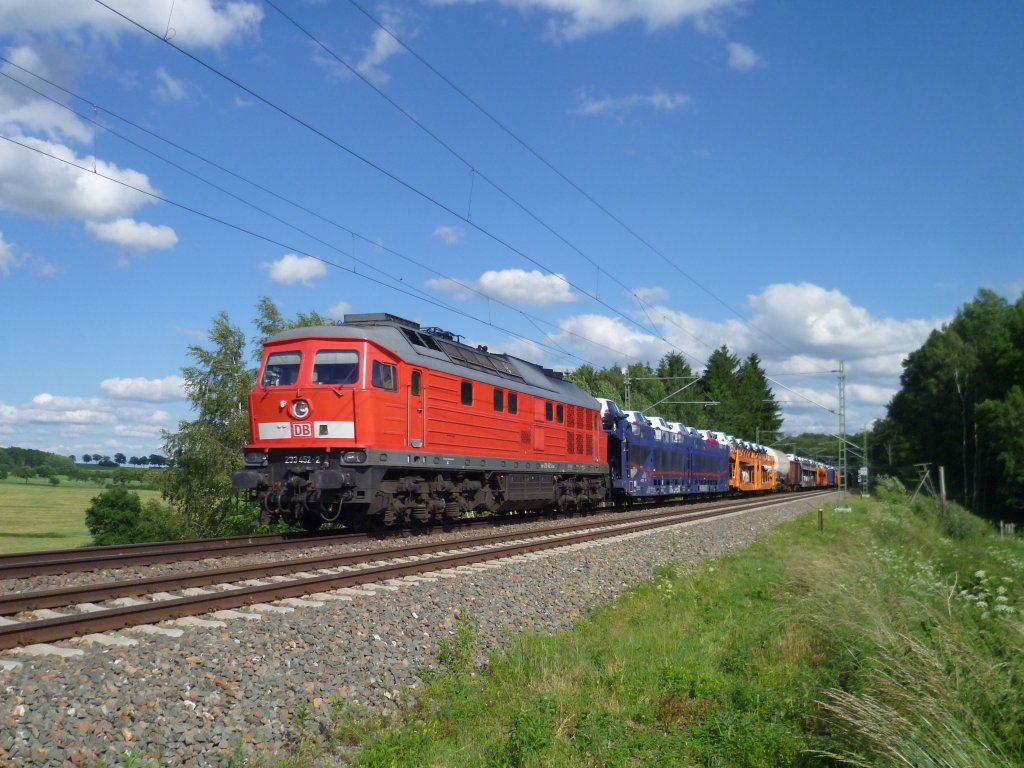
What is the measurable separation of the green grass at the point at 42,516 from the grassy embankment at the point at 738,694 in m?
27.5

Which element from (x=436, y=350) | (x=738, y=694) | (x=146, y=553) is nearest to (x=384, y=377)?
(x=436, y=350)

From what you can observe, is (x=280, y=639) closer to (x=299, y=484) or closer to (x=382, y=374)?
(x=299, y=484)

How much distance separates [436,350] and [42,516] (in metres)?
44.1

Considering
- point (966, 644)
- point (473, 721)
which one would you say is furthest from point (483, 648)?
point (966, 644)

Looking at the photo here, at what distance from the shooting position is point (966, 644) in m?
6.67

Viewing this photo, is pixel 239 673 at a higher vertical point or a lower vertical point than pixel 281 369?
lower

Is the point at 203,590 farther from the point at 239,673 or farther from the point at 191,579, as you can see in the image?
the point at 239,673

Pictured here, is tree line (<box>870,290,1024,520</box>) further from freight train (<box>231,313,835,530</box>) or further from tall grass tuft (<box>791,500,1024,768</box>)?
tall grass tuft (<box>791,500,1024,768</box>)

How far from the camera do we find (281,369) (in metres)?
16.5

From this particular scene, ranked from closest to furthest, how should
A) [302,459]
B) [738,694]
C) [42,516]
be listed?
[738,694] → [302,459] → [42,516]

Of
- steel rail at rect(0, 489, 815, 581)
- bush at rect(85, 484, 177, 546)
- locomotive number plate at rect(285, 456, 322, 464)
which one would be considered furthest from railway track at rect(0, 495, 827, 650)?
bush at rect(85, 484, 177, 546)

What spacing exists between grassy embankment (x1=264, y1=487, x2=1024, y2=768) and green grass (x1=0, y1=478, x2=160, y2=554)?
1083 inches

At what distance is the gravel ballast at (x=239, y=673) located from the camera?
5.53 meters

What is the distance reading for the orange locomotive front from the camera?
50.7ft
